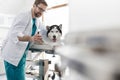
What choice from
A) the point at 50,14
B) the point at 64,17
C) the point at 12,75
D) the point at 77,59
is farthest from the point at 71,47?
the point at 50,14

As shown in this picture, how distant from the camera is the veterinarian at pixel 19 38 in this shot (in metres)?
1.40

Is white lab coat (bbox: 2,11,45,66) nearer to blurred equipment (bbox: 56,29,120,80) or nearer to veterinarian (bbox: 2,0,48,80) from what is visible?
veterinarian (bbox: 2,0,48,80)

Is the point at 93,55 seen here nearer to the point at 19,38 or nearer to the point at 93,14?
the point at 93,14

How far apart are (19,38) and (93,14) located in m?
1.08

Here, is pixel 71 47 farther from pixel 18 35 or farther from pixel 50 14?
pixel 50 14

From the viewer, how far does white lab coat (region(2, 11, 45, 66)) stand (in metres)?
1.44

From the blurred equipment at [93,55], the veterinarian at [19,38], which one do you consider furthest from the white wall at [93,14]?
the veterinarian at [19,38]

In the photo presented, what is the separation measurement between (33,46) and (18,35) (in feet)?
0.96

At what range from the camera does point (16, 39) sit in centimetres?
148

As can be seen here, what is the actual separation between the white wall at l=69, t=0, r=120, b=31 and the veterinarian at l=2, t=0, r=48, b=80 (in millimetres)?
955

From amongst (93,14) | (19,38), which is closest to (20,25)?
(19,38)

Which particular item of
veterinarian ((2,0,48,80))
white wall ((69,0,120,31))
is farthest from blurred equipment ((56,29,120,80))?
veterinarian ((2,0,48,80))

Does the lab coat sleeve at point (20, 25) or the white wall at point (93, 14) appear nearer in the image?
the white wall at point (93, 14)

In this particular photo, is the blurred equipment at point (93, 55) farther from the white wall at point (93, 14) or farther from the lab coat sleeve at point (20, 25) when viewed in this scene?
the lab coat sleeve at point (20, 25)
